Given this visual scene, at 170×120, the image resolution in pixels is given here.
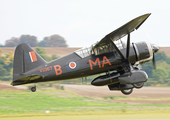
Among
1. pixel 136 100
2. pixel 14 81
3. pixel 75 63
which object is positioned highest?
pixel 75 63

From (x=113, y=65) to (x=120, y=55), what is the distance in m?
0.68

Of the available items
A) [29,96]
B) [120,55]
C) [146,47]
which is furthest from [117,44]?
[29,96]

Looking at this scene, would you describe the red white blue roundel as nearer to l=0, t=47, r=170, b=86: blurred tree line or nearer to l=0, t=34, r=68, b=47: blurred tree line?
l=0, t=47, r=170, b=86: blurred tree line

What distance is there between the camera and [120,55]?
1302 cm

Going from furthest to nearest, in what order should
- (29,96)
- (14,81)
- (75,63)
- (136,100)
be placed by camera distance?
(136,100) < (29,96) < (75,63) < (14,81)

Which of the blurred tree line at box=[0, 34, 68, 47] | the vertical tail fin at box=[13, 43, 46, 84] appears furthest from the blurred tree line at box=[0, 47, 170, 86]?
the vertical tail fin at box=[13, 43, 46, 84]

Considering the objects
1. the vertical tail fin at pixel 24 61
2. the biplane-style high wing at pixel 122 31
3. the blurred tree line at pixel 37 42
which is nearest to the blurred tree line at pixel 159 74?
the biplane-style high wing at pixel 122 31

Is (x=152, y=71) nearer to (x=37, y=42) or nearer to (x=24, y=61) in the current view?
(x=24, y=61)

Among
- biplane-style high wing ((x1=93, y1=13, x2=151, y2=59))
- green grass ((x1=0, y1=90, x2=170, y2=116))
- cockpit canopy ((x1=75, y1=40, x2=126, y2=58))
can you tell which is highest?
biplane-style high wing ((x1=93, y1=13, x2=151, y2=59))

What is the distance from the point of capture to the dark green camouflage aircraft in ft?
40.7

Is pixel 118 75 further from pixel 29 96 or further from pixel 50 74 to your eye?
pixel 29 96

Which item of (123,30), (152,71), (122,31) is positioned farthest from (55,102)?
(152,71)

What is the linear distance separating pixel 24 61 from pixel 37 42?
304ft

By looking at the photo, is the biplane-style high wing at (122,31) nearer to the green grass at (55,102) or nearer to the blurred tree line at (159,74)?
the green grass at (55,102)
